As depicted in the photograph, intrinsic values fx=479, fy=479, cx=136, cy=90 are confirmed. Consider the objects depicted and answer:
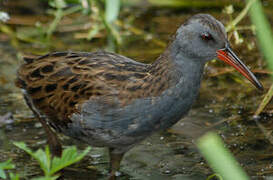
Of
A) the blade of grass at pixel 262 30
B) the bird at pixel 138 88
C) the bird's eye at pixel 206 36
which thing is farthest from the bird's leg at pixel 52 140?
the blade of grass at pixel 262 30

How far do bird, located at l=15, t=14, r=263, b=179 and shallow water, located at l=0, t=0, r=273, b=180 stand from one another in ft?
1.69

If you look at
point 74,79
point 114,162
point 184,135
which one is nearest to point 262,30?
point 74,79

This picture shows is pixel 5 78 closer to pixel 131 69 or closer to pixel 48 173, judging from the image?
pixel 131 69

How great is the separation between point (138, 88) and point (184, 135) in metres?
1.29

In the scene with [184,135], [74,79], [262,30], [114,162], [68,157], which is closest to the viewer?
[262,30]

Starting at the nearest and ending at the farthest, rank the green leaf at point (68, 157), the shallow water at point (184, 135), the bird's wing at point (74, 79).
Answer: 1. the green leaf at point (68, 157)
2. the bird's wing at point (74, 79)
3. the shallow water at point (184, 135)

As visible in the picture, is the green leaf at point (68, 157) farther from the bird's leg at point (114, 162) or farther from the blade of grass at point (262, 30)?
the bird's leg at point (114, 162)

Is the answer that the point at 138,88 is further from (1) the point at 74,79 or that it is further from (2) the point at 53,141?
(2) the point at 53,141

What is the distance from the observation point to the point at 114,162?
349 cm

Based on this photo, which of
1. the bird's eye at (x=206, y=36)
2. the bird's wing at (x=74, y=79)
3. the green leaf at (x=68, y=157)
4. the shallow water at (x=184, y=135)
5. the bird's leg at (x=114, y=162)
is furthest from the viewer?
the shallow water at (x=184, y=135)

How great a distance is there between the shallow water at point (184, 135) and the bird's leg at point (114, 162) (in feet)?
0.48

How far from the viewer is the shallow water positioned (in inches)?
144

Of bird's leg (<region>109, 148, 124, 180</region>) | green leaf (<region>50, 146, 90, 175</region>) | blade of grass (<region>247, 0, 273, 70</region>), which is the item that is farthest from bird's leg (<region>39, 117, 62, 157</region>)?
blade of grass (<region>247, 0, 273, 70</region>)

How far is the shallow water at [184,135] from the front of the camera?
144 inches
